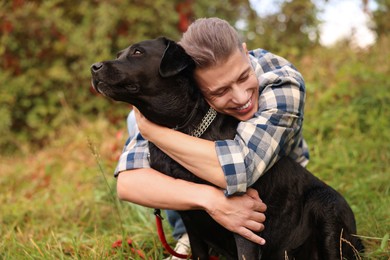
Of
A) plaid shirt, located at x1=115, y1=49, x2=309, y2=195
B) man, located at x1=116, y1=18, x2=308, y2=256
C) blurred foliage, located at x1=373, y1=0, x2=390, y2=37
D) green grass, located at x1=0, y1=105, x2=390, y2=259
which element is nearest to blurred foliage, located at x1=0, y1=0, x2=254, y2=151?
green grass, located at x1=0, y1=105, x2=390, y2=259

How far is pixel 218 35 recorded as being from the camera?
7.29 ft

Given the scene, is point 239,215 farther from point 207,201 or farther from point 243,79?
point 243,79

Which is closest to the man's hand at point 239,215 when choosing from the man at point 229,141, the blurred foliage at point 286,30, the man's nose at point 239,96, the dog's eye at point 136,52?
the man at point 229,141

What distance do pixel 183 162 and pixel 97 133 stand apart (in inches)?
149

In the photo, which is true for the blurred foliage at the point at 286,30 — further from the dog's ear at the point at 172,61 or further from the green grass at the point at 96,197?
the dog's ear at the point at 172,61

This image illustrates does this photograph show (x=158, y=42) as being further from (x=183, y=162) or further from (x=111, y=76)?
(x=183, y=162)

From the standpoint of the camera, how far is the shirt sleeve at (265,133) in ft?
7.25

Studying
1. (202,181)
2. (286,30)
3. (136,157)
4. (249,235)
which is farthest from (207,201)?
(286,30)

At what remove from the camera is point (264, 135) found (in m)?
2.26

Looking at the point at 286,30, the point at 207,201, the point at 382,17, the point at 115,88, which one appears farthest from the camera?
the point at 382,17

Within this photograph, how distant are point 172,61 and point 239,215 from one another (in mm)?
826

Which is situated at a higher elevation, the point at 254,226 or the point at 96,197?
the point at 254,226

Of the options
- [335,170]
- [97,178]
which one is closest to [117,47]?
[97,178]

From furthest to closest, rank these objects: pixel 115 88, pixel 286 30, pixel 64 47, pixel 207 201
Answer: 1. pixel 286 30
2. pixel 64 47
3. pixel 207 201
4. pixel 115 88
